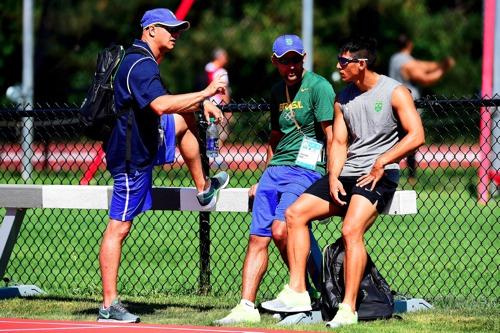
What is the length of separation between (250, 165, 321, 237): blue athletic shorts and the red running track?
0.76 metres

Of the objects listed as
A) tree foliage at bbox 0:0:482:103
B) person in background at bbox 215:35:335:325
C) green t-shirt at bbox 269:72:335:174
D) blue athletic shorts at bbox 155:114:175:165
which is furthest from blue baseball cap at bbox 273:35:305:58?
tree foliage at bbox 0:0:482:103

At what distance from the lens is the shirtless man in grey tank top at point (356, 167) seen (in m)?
7.59

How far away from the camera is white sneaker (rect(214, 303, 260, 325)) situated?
7.71m

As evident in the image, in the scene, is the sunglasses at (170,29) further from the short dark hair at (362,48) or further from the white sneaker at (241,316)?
the white sneaker at (241,316)

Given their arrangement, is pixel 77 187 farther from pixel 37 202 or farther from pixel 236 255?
pixel 236 255

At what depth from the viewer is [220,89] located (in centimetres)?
753

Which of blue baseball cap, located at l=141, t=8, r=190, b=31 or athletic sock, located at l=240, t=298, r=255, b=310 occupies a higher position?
blue baseball cap, located at l=141, t=8, r=190, b=31

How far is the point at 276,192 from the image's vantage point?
8008 mm

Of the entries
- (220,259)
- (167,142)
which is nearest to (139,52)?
(167,142)

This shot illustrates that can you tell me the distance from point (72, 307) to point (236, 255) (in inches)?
104

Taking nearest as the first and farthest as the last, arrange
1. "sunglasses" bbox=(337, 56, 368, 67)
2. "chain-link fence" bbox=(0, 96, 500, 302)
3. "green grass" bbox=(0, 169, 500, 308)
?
"sunglasses" bbox=(337, 56, 368, 67) → "chain-link fence" bbox=(0, 96, 500, 302) → "green grass" bbox=(0, 169, 500, 308)

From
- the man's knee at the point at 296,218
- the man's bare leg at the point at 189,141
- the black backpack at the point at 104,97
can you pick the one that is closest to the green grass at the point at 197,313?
the man's knee at the point at 296,218

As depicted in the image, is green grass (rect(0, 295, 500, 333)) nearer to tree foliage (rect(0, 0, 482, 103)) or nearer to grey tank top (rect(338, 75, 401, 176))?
grey tank top (rect(338, 75, 401, 176))

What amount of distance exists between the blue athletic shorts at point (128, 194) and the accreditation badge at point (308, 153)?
97 centimetres
